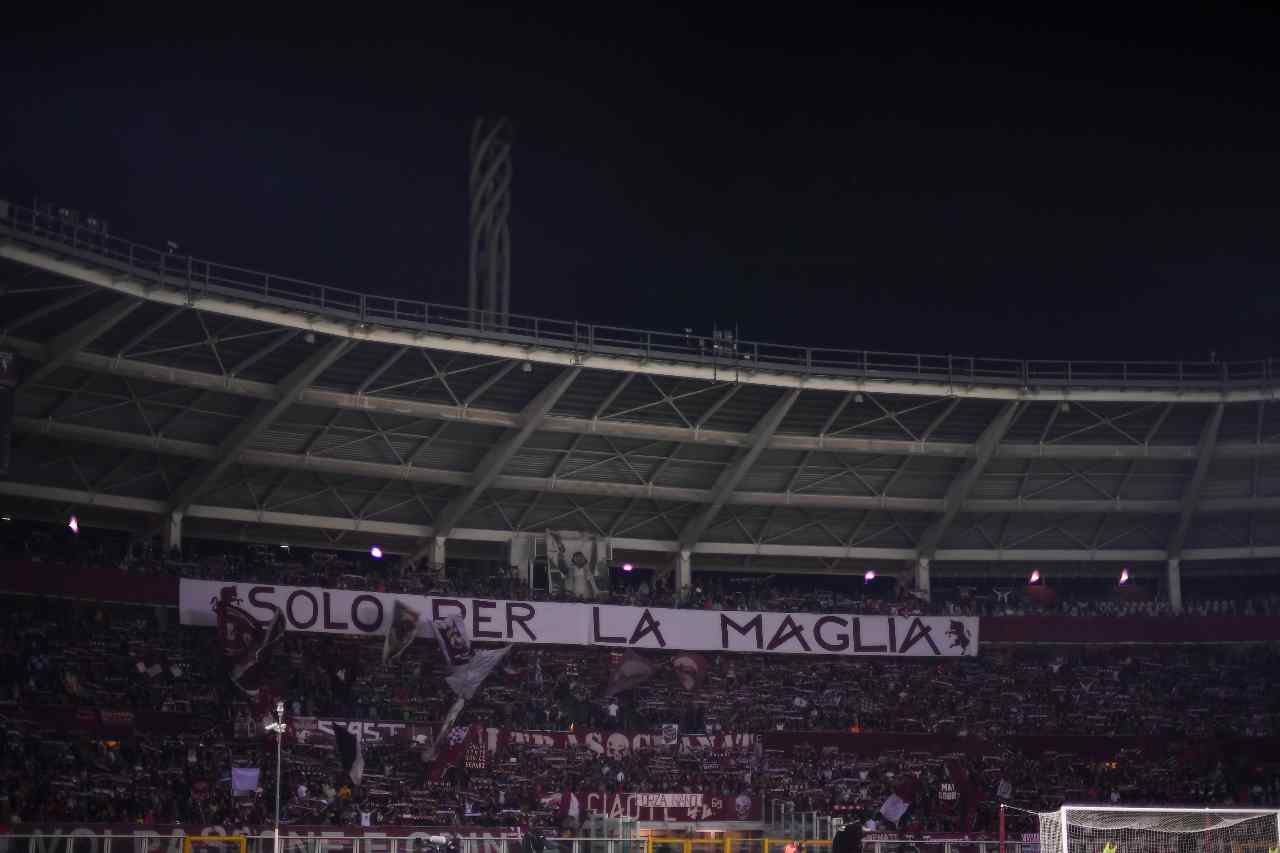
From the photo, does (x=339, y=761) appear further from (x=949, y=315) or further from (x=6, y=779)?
(x=949, y=315)

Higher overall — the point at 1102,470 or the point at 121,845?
the point at 1102,470

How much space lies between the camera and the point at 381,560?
56719mm

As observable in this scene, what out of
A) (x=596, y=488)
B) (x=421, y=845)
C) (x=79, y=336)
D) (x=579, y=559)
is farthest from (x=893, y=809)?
(x=79, y=336)

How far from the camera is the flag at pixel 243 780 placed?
1657 inches

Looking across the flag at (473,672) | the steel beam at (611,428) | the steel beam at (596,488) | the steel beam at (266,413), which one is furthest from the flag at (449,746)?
the steel beam at (266,413)

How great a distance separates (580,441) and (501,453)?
303 centimetres

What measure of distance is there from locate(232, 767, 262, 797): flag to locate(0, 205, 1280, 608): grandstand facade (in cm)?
988

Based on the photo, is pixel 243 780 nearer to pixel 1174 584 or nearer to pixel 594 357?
pixel 594 357

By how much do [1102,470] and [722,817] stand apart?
19320mm

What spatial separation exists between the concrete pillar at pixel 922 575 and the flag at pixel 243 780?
26391mm

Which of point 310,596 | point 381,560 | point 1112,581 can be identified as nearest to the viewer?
point 310,596

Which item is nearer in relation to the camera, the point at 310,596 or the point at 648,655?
the point at 310,596

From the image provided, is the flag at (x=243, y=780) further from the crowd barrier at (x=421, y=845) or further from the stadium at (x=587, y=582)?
the crowd barrier at (x=421, y=845)

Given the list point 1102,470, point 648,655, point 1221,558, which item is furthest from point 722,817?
point 1221,558
